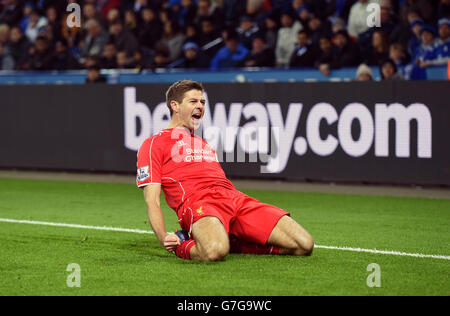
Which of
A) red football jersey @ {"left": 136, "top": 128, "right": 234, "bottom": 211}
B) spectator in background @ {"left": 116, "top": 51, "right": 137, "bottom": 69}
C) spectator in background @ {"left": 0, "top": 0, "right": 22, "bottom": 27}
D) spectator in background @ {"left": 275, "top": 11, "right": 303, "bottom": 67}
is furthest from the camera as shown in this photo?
spectator in background @ {"left": 0, "top": 0, "right": 22, "bottom": 27}

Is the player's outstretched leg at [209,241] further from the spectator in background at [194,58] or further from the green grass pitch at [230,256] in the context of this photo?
the spectator in background at [194,58]

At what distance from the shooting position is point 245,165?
1433 centimetres

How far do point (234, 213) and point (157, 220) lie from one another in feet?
2.35

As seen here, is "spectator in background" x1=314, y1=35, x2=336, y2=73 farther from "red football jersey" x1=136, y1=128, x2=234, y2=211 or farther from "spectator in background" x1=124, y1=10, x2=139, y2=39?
"red football jersey" x1=136, y1=128, x2=234, y2=211

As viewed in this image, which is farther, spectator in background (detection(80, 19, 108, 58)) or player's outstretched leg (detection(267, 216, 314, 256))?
spectator in background (detection(80, 19, 108, 58))

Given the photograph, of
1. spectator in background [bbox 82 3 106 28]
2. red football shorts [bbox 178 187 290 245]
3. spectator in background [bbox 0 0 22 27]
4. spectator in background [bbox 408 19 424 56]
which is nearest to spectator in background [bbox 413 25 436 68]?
spectator in background [bbox 408 19 424 56]

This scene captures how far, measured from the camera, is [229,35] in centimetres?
1691

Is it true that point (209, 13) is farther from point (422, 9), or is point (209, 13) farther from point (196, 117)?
point (196, 117)

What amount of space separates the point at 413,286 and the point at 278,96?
803cm

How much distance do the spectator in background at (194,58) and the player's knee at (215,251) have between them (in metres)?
10.5

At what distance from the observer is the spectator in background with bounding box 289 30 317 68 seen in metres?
15.7

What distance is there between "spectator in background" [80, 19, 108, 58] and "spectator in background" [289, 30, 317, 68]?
18.2ft

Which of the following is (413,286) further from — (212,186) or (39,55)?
(39,55)

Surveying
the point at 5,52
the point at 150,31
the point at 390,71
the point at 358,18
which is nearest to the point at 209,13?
the point at 150,31
